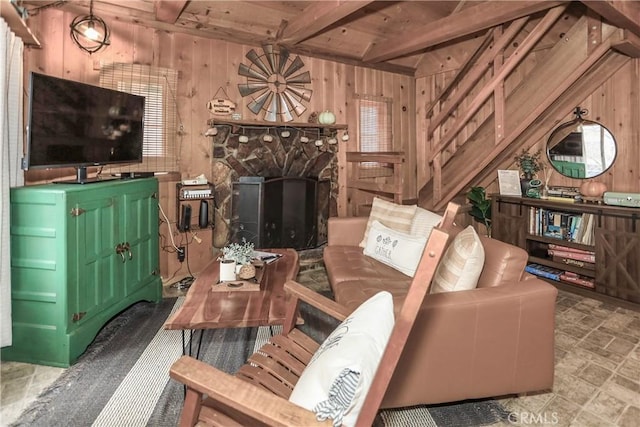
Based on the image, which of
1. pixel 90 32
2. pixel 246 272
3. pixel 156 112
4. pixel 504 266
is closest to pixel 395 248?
pixel 504 266

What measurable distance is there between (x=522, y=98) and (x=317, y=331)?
119 inches

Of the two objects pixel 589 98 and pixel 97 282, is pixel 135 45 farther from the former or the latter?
pixel 589 98

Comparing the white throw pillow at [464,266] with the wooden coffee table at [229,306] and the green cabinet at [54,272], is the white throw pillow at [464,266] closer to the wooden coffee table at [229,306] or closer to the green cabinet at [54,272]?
the wooden coffee table at [229,306]

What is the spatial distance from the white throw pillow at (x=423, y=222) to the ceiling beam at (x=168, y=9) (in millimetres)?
2528

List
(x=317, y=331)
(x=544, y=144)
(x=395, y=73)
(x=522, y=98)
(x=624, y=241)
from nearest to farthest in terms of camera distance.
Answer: (x=317, y=331) < (x=624, y=241) < (x=522, y=98) < (x=544, y=144) < (x=395, y=73)

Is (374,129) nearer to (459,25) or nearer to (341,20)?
(341,20)

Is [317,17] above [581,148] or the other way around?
above

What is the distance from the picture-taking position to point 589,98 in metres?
3.75

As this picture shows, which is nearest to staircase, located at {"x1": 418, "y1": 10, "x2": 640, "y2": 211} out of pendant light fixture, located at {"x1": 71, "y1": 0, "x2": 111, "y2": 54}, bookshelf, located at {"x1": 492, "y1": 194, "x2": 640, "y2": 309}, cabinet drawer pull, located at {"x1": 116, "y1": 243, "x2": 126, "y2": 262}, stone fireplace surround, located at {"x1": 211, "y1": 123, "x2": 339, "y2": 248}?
bookshelf, located at {"x1": 492, "y1": 194, "x2": 640, "y2": 309}

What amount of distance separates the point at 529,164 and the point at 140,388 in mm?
4104

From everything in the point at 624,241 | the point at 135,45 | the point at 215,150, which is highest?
the point at 135,45

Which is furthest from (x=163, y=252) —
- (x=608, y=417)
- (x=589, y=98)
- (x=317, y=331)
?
(x=589, y=98)

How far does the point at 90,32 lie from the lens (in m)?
2.98

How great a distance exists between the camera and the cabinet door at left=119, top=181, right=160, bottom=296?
104 inches
